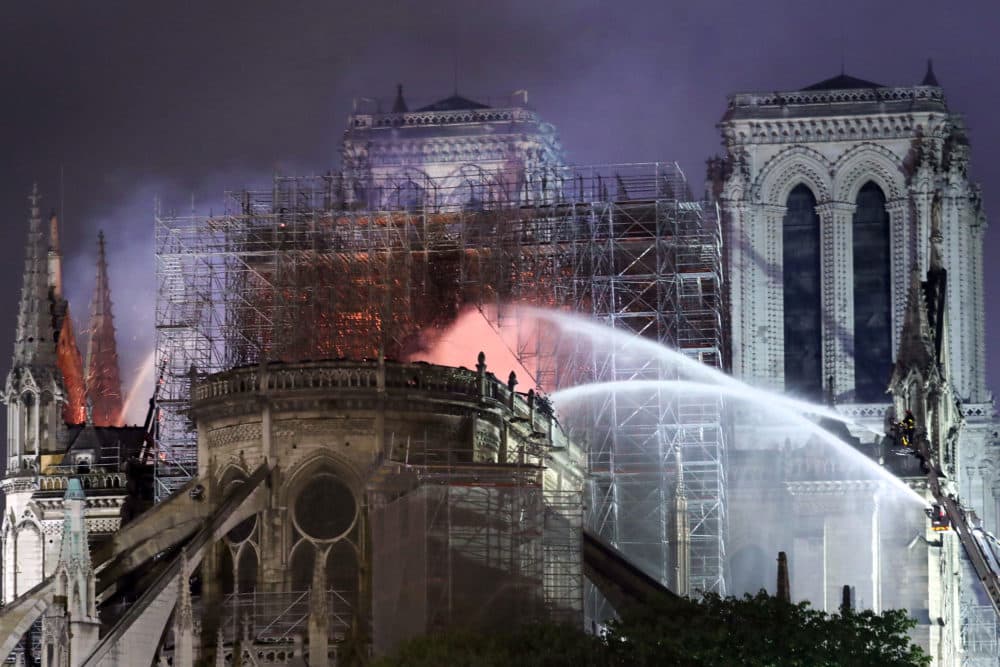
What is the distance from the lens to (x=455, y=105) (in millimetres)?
104625

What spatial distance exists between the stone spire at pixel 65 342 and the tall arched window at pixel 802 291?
2713cm

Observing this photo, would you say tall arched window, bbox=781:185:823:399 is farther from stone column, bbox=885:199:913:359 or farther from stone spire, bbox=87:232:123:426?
stone spire, bbox=87:232:123:426

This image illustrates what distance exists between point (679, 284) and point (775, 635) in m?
26.4

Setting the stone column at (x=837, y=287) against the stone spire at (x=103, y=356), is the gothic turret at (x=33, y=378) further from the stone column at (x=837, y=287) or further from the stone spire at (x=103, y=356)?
the stone column at (x=837, y=287)

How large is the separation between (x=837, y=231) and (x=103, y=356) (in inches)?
1074

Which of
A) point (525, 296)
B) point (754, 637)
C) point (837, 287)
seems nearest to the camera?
point (754, 637)

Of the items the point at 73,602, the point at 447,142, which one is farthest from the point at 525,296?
the point at 73,602

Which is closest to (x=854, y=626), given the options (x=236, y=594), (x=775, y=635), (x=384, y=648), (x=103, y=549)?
(x=775, y=635)

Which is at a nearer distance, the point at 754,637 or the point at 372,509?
the point at 754,637

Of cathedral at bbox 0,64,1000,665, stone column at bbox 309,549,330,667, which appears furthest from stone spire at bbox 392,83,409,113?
stone column at bbox 309,549,330,667

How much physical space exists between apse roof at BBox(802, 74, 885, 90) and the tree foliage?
4492cm

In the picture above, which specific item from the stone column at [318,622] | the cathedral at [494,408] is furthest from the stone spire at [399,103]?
the stone column at [318,622]

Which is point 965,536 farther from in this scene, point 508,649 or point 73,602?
point 73,602

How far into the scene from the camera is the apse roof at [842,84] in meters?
102
